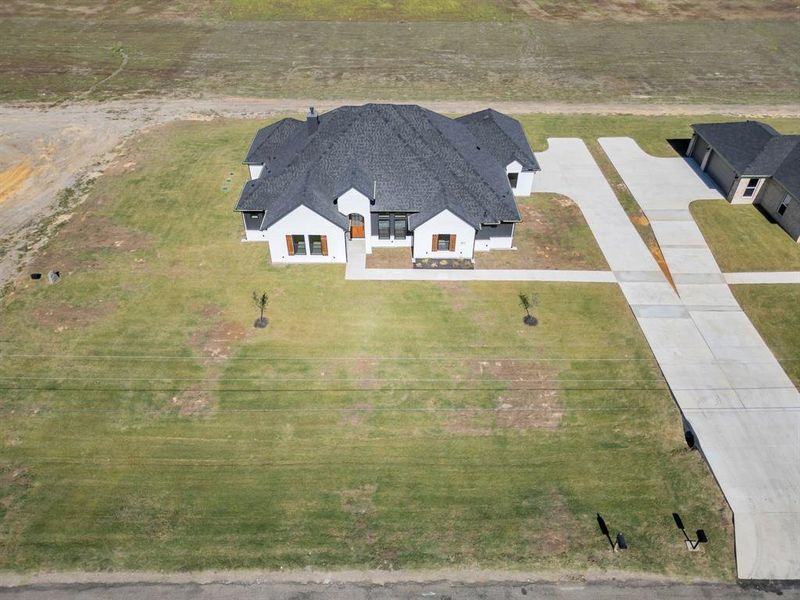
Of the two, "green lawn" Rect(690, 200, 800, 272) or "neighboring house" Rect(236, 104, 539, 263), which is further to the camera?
"green lawn" Rect(690, 200, 800, 272)

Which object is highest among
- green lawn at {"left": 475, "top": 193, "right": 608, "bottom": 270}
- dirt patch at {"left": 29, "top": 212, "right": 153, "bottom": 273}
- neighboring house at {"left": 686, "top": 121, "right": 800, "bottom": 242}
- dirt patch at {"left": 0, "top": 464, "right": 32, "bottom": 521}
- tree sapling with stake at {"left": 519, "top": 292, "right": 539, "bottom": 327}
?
neighboring house at {"left": 686, "top": 121, "right": 800, "bottom": 242}

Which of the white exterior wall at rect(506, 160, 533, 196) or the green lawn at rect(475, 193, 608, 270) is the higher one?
the white exterior wall at rect(506, 160, 533, 196)

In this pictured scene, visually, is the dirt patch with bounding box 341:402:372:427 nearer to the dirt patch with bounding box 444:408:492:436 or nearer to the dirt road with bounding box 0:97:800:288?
the dirt patch with bounding box 444:408:492:436

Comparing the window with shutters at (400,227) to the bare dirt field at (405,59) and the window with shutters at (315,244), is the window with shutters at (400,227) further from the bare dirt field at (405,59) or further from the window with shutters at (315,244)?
the bare dirt field at (405,59)

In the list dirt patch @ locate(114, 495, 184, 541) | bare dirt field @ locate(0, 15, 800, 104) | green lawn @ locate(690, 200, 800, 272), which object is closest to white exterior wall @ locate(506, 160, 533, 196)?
green lawn @ locate(690, 200, 800, 272)

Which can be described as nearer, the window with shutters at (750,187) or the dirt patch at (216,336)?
the dirt patch at (216,336)

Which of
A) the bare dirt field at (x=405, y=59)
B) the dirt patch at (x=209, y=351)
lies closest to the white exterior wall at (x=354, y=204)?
the dirt patch at (x=209, y=351)

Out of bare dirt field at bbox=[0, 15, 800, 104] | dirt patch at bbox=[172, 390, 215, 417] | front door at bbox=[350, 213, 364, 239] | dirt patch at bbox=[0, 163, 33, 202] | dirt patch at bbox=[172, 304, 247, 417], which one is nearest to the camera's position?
dirt patch at bbox=[172, 390, 215, 417]
